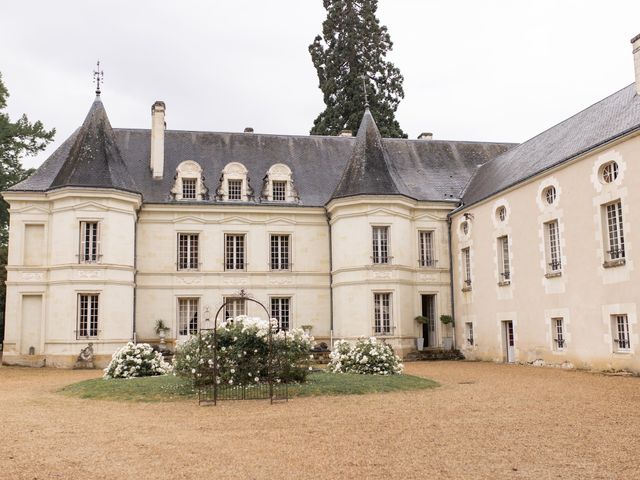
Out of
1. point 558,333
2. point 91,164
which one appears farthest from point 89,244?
point 558,333

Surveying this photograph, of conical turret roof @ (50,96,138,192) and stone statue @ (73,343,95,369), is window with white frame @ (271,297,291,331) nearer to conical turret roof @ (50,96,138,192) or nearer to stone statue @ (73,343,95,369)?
conical turret roof @ (50,96,138,192)

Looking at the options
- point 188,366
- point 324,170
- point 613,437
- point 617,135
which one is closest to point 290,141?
point 324,170

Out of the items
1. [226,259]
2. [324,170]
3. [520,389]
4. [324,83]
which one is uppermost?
[324,83]

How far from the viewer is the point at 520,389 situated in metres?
11.8

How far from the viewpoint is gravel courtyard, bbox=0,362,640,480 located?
576 centimetres

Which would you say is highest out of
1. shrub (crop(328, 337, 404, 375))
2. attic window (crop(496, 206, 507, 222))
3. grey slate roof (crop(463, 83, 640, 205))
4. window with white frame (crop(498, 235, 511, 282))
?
grey slate roof (crop(463, 83, 640, 205))

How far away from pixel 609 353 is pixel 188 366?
9.46 metres

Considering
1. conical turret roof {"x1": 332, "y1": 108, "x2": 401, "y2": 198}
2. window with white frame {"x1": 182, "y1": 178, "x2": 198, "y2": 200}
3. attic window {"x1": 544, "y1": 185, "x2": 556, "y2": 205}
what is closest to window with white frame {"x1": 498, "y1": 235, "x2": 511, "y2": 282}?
attic window {"x1": 544, "y1": 185, "x2": 556, "y2": 205}

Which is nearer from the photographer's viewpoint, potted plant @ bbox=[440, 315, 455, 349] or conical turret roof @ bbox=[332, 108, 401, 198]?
conical turret roof @ bbox=[332, 108, 401, 198]

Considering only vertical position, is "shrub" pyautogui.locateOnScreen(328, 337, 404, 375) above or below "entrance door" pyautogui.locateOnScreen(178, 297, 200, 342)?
below

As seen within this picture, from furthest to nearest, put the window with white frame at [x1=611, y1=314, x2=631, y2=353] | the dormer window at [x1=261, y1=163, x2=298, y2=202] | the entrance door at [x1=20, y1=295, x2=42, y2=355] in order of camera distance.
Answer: the dormer window at [x1=261, y1=163, x2=298, y2=202] < the entrance door at [x1=20, y1=295, x2=42, y2=355] < the window with white frame at [x1=611, y1=314, x2=631, y2=353]

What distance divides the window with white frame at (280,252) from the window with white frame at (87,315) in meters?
6.26

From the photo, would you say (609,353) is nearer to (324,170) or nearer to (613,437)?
(613,437)

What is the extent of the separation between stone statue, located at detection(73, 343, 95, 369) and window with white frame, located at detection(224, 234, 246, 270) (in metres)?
5.50
